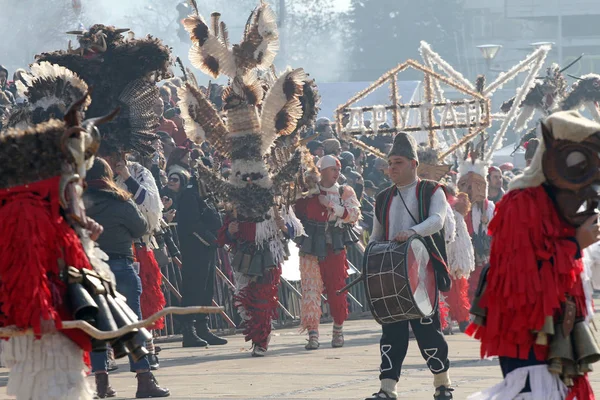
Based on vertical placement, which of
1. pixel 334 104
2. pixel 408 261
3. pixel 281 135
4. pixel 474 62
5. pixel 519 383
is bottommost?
pixel 519 383

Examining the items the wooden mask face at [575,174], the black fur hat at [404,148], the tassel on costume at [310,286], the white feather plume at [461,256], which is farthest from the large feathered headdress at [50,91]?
the white feather plume at [461,256]

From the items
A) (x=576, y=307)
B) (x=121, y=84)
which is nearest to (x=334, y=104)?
(x=121, y=84)

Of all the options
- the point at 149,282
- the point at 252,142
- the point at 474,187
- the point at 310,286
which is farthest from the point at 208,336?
the point at 474,187

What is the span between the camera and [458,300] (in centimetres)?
1614

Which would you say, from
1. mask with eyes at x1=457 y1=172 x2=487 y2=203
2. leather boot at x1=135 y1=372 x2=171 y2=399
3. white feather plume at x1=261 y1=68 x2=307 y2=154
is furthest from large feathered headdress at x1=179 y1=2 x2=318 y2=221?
leather boot at x1=135 y1=372 x2=171 y2=399

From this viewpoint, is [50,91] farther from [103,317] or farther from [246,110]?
[103,317]

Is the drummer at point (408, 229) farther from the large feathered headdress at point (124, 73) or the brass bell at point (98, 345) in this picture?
the brass bell at point (98, 345)

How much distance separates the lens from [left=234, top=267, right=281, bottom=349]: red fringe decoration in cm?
1444

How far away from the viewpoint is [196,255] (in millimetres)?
15828

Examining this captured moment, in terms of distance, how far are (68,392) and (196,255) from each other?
850cm

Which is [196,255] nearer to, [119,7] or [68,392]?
[68,392]

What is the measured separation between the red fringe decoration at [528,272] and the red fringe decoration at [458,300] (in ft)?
28.9

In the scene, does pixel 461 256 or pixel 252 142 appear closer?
pixel 252 142

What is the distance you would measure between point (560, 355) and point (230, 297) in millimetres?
10480
